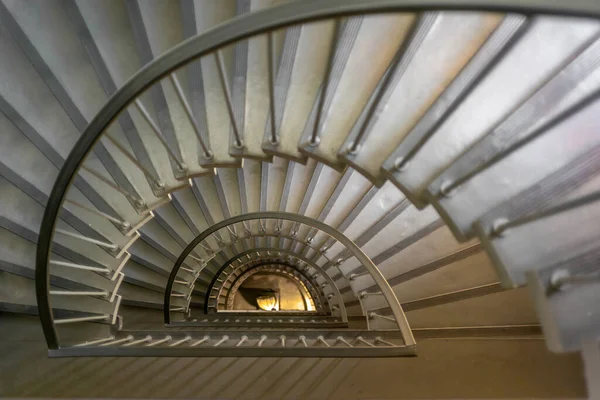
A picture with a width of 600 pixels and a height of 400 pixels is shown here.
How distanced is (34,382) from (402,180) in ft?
10.6

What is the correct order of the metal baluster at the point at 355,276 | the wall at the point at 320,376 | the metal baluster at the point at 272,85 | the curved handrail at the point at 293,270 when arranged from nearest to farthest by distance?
the metal baluster at the point at 272,85, the wall at the point at 320,376, the metal baluster at the point at 355,276, the curved handrail at the point at 293,270

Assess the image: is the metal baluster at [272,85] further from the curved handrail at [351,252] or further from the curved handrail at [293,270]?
the curved handrail at [293,270]

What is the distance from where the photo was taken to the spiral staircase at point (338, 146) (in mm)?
1976

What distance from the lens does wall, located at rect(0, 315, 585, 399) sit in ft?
8.89

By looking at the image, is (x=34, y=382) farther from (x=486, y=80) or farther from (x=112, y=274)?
(x=486, y=80)

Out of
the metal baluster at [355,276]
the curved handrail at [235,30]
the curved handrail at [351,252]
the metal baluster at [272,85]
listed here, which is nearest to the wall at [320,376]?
the curved handrail at [351,252]

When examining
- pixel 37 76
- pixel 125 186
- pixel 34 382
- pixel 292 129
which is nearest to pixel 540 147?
pixel 292 129

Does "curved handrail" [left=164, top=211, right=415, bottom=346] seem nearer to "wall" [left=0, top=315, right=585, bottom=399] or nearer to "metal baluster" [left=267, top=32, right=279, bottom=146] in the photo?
"wall" [left=0, top=315, right=585, bottom=399]

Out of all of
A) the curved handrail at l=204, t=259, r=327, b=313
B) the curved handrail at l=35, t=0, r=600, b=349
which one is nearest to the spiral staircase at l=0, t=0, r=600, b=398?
the curved handrail at l=35, t=0, r=600, b=349

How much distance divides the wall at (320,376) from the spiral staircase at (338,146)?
5.8 inches

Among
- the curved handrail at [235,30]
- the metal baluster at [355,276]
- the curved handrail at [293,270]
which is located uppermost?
the curved handrail at [293,270]

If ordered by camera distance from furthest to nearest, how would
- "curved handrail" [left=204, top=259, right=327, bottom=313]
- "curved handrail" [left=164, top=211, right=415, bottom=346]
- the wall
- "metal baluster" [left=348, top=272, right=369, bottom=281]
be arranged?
"curved handrail" [left=204, top=259, right=327, bottom=313] → "metal baluster" [left=348, top=272, right=369, bottom=281] → "curved handrail" [left=164, top=211, right=415, bottom=346] → the wall

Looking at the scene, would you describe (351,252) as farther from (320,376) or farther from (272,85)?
(272,85)

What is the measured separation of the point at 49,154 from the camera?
3354 mm
